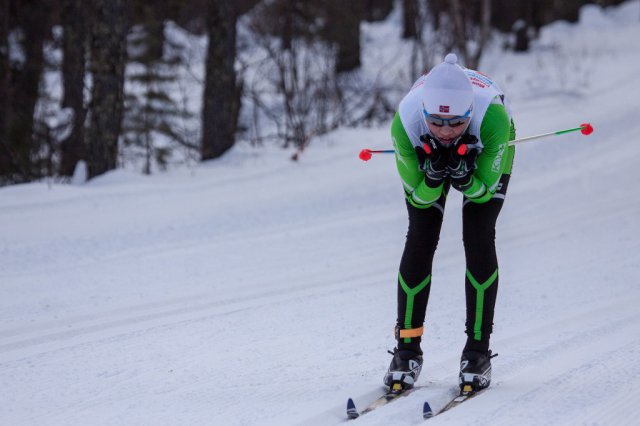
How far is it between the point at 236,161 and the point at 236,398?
684 cm

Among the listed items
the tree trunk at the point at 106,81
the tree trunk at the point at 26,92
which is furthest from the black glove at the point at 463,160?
the tree trunk at the point at 26,92

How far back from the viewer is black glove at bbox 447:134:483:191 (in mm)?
3805

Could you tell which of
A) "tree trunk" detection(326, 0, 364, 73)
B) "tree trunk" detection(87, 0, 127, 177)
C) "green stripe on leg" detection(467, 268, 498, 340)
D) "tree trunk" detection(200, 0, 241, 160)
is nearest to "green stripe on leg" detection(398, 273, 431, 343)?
"green stripe on leg" detection(467, 268, 498, 340)

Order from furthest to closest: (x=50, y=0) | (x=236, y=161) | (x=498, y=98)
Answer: (x=50, y=0)
(x=236, y=161)
(x=498, y=98)

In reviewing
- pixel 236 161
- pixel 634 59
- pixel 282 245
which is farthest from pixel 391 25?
pixel 282 245

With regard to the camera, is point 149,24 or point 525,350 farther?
point 149,24

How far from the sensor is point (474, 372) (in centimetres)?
406

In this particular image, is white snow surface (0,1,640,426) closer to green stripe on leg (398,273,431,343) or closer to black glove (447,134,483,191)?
green stripe on leg (398,273,431,343)

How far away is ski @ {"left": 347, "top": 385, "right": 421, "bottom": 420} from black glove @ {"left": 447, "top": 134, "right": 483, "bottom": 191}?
1.05m

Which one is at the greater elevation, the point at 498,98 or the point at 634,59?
the point at 634,59

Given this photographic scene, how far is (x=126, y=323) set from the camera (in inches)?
219

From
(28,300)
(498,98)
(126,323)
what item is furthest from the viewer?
(28,300)

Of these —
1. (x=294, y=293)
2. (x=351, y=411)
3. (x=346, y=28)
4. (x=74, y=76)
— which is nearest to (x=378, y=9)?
(x=346, y=28)

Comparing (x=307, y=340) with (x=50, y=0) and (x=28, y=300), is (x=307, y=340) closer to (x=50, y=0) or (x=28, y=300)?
(x=28, y=300)
